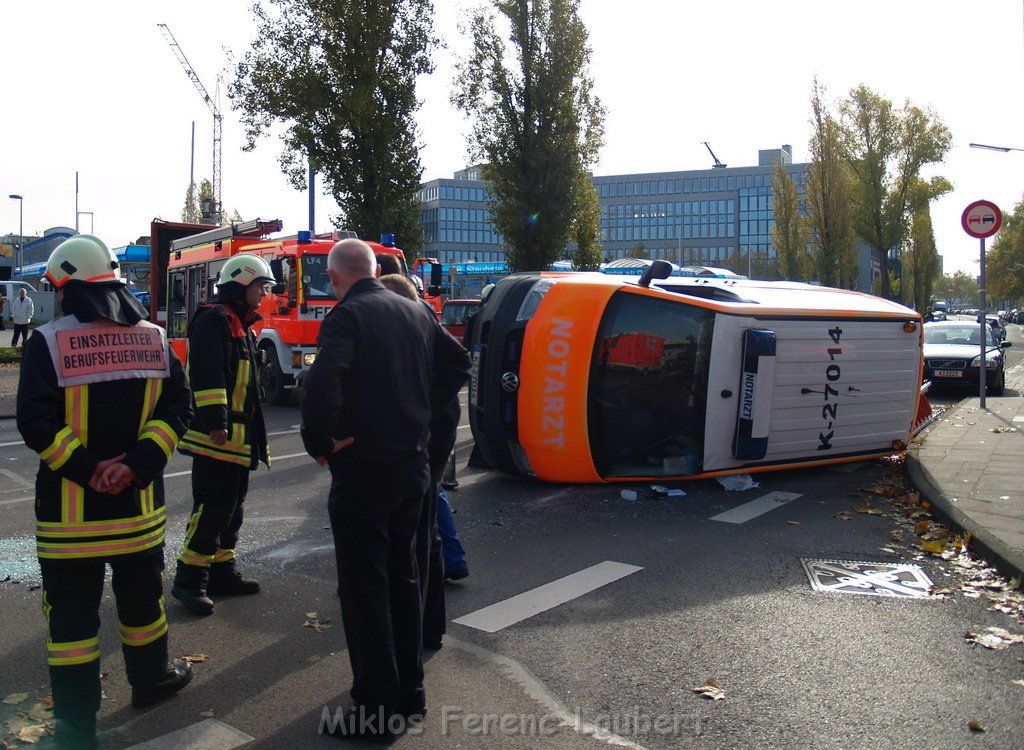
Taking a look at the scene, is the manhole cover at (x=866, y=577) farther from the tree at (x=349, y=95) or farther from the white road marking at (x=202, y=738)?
the tree at (x=349, y=95)

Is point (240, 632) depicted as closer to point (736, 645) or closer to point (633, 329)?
point (736, 645)

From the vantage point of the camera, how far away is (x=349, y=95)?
23.9 meters

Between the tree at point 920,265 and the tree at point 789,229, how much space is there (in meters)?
14.2

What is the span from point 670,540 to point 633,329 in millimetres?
1950

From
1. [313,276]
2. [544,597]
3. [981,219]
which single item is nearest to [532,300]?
[544,597]

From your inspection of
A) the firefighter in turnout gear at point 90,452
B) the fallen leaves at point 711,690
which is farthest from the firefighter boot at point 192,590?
the fallen leaves at point 711,690

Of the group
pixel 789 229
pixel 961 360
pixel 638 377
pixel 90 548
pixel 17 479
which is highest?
pixel 789 229

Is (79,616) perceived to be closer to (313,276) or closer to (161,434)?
(161,434)

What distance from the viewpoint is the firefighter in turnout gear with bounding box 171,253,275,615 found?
4.84 m

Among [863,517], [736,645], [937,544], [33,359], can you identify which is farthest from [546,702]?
[863,517]

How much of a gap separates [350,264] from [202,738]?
1.95 metres

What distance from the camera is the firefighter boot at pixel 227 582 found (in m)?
5.12

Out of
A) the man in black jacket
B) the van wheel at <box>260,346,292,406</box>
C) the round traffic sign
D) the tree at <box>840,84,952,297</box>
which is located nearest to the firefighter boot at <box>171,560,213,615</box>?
the man in black jacket

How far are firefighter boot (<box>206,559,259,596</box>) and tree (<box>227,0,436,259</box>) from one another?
802 inches
